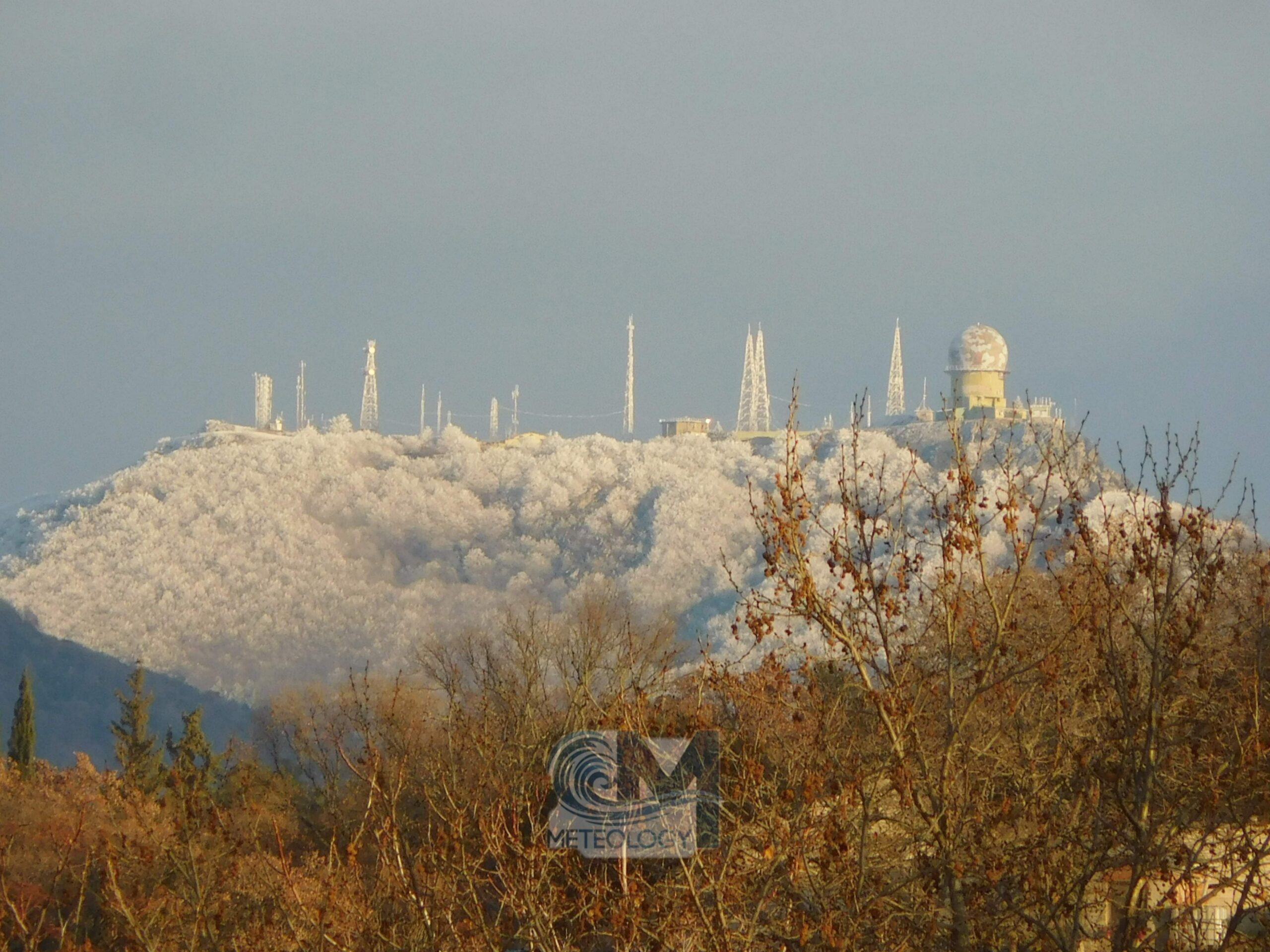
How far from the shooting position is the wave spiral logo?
711cm

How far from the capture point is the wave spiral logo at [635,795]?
280 inches

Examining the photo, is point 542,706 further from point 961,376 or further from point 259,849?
point 961,376

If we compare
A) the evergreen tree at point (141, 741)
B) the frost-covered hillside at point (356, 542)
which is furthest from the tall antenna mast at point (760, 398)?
the evergreen tree at point (141, 741)

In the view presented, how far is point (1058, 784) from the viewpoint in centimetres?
755

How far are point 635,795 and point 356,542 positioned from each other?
57.1m

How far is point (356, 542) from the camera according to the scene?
6431cm

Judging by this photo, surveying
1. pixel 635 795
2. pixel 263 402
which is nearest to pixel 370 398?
pixel 263 402

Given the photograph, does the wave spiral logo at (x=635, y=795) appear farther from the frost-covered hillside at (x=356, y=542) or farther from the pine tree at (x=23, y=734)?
the frost-covered hillside at (x=356, y=542)

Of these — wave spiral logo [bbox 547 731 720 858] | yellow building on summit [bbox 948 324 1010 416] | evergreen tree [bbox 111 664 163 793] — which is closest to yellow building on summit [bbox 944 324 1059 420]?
yellow building on summit [bbox 948 324 1010 416]

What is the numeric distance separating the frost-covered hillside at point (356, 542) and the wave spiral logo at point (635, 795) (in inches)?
1433

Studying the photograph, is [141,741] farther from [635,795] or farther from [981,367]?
[981,367]

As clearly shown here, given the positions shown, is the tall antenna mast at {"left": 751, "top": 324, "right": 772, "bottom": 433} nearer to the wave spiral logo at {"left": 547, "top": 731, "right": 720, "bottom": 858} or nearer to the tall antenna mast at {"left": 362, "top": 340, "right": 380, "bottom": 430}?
the tall antenna mast at {"left": 362, "top": 340, "right": 380, "bottom": 430}

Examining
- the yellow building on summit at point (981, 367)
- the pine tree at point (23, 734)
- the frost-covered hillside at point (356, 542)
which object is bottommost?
the frost-covered hillside at point (356, 542)

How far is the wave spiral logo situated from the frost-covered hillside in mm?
36403
